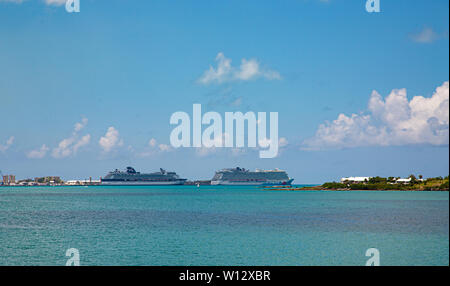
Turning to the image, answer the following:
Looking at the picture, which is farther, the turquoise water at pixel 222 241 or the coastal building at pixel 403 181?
the coastal building at pixel 403 181

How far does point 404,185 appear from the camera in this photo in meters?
178

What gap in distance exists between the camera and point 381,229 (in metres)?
47.2

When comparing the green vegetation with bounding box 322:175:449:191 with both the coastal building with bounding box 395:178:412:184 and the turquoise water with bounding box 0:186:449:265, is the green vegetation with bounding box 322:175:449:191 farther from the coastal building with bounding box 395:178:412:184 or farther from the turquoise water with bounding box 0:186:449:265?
the turquoise water with bounding box 0:186:449:265

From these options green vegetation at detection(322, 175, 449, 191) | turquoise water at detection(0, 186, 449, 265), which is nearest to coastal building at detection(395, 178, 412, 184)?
green vegetation at detection(322, 175, 449, 191)

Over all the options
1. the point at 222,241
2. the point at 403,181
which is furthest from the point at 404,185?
the point at 222,241

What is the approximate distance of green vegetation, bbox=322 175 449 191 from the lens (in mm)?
166613

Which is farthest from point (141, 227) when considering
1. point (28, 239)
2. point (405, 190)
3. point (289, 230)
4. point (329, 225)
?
point (405, 190)

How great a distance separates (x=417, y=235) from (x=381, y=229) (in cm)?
541

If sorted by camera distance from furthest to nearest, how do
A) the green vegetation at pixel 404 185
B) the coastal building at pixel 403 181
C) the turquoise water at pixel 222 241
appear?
the coastal building at pixel 403 181
the green vegetation at pixel 404 185
the turquoise water at pixel 222 241

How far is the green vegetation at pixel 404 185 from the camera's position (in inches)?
6560

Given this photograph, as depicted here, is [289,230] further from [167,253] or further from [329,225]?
[167,253]

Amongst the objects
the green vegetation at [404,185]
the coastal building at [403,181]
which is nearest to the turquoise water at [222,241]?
the green vegetation at [404,185]

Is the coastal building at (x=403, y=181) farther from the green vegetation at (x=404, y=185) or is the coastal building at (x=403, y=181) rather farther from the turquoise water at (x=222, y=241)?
the turquoise water at (x=222, y=241)

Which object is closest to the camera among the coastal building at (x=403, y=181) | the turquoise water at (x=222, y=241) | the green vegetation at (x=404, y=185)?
→ the turquoise water at (x=222, y=241)
